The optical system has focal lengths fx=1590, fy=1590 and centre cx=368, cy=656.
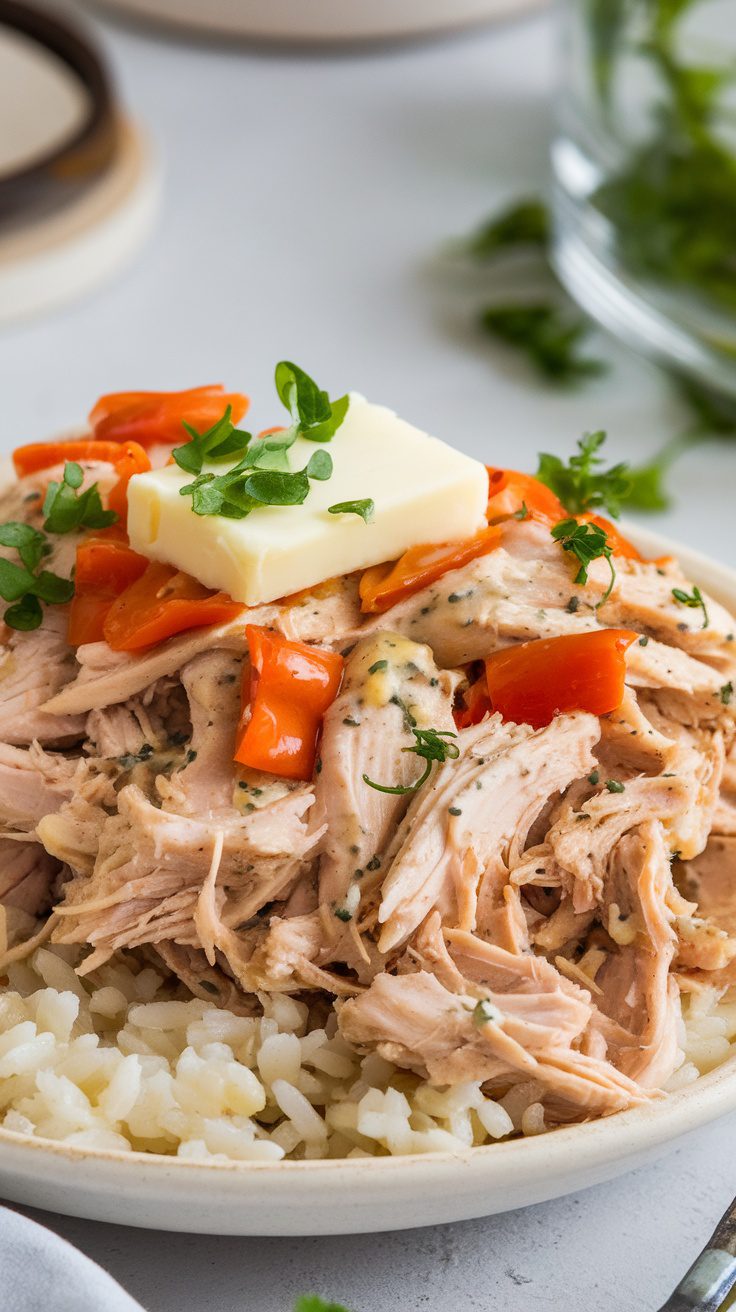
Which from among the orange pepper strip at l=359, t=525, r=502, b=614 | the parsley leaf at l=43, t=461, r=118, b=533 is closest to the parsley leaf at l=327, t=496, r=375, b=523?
the orange pepper strip at l=359, t=525, r=502, b=614

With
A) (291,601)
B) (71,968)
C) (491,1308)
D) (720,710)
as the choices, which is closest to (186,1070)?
(71,968)

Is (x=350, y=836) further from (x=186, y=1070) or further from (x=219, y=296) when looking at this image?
(x=219, y=296)

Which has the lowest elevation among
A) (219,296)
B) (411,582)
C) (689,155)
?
(219,296)

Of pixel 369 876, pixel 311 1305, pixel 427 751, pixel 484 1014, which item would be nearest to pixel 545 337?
pixel 427 751

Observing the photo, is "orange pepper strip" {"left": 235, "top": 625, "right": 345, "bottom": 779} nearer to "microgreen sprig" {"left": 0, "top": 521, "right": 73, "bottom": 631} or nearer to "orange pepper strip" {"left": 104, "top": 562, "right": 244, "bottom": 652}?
"orange pepper strip" {"left": 104, "top": 562, "right": 244, "bottom": 652}

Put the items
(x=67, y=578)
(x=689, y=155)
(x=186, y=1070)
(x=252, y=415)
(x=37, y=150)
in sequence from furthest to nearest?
1. (x=37, y=150)
2. (x=689, y=155)
3. (x=252, y=415)
4. (x=67, y=578)
5. (x=186, y=1070)

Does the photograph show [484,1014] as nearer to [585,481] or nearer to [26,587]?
[26,587]
